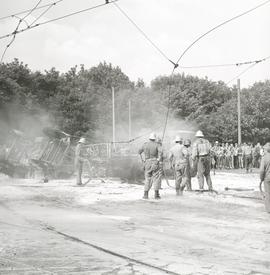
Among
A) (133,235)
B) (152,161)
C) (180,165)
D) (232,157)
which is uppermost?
(232,157)

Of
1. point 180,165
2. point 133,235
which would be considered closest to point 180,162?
point 180,165

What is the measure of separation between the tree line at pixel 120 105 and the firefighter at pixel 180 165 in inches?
1149

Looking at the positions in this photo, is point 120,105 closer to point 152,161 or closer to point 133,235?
point 152,161

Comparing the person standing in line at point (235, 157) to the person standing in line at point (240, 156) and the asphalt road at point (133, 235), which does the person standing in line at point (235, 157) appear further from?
the asphalt road at point (133, 235)

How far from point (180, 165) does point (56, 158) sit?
9.09 metres

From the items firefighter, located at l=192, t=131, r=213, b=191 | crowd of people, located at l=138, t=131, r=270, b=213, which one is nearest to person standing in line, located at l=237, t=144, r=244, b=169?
crowd of people, located at l=138, t=131, r=270, b=213

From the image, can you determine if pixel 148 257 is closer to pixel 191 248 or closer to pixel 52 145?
pixel 191 248

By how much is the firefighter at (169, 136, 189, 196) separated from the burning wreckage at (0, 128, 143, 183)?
201 inches

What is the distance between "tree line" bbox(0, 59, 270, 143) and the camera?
4846 cm

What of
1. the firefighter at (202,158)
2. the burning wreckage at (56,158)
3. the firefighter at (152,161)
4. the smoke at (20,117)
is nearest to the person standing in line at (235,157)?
the burning wreckage at (56,158)

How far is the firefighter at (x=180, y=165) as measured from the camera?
50.4 feet

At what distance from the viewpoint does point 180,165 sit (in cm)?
1553

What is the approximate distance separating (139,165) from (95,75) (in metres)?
56.5

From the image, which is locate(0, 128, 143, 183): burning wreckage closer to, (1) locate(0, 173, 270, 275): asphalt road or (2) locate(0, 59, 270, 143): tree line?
(1) locate(0, 173, 270, 275): asphalt road
